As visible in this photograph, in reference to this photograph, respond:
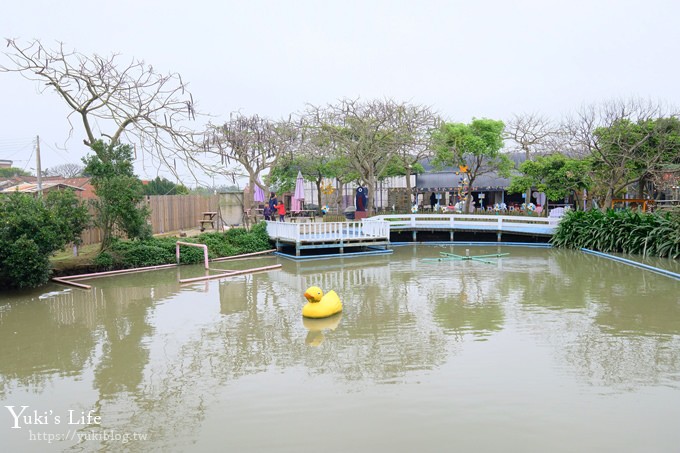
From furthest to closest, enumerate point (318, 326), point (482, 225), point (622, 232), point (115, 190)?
point (482, 225)
point (622, 232)
point (115, 190)
point (318, 326)

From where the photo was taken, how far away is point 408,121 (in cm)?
2536

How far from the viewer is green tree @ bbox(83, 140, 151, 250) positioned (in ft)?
48.4

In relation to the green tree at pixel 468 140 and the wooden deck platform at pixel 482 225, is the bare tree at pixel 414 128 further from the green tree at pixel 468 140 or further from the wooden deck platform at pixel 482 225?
the wooden deck platform at pixel 482 225

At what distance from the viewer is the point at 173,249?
55.0ft

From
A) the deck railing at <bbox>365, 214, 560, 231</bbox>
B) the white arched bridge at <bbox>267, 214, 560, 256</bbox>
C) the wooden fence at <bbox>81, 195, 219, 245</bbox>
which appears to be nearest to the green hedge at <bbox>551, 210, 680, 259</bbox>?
the white arched bridge at <bbox>267, 214, 560, 256</bbox>

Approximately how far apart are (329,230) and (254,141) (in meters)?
7.18

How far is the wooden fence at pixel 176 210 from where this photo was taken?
69.2 feet

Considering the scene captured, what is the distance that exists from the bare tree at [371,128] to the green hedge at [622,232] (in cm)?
845

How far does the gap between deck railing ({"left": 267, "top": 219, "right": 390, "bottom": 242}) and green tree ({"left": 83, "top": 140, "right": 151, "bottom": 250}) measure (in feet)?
15.8

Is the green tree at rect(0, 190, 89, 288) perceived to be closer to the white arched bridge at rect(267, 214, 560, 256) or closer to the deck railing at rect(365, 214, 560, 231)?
the white arched bridge at rect(267, 214, 560, 256)

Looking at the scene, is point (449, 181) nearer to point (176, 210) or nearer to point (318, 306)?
point (176, 210)

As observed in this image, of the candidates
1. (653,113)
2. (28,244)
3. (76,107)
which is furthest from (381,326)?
(653,113)

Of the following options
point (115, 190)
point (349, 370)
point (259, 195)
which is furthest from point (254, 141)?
point (349, 370)

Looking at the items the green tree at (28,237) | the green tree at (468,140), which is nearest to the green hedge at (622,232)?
the green tree at (468,140)
